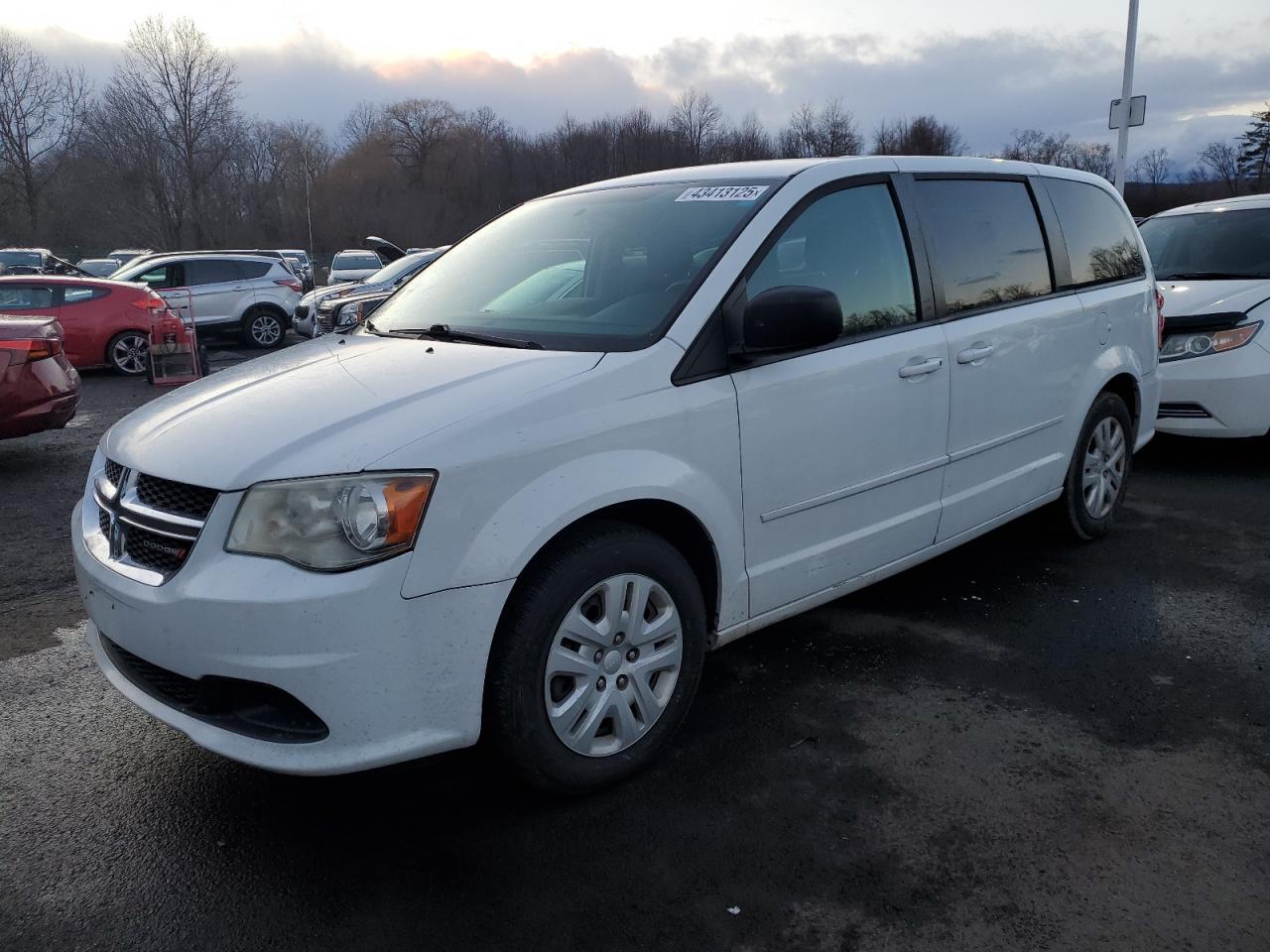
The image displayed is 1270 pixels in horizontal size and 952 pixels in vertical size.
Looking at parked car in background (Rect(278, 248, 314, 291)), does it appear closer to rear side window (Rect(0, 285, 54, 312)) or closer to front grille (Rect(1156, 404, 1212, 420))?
rear side window (Rect(0, 285, 54, 312))

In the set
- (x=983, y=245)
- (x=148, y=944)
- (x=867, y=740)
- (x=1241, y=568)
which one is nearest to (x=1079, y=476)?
(x=1241, y=568)

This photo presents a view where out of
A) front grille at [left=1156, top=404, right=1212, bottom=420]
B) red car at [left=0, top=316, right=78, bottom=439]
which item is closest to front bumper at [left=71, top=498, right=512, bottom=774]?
red car at [left=0, top=316, right=78, bottom=439]

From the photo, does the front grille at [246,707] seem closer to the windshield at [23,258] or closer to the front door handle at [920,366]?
the front door handle at [920,366]

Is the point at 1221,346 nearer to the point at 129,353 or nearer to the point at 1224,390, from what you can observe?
the point at 1224,390

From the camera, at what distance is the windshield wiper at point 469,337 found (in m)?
3.14

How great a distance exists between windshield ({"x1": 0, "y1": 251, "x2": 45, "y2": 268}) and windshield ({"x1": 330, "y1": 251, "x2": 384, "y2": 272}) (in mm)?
8135

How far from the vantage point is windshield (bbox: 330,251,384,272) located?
3095cm

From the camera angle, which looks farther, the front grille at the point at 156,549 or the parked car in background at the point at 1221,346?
the parked car in background at the point at 1221,346

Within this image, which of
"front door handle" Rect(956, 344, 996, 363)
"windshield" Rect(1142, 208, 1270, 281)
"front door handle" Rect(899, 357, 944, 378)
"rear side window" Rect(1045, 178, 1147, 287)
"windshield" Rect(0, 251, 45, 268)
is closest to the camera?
"front door handle" Rect(899, 357, 944, 378)

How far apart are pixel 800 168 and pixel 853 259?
1.25 feet

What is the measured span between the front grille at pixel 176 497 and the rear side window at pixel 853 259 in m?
1.77

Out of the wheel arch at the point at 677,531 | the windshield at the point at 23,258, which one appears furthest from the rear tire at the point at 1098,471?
the windshield at the point at 23,258

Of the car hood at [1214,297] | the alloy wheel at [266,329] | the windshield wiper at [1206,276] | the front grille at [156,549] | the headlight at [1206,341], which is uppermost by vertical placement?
the windshield wiper at [1206,276]

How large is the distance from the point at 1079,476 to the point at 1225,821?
240 centimetres
